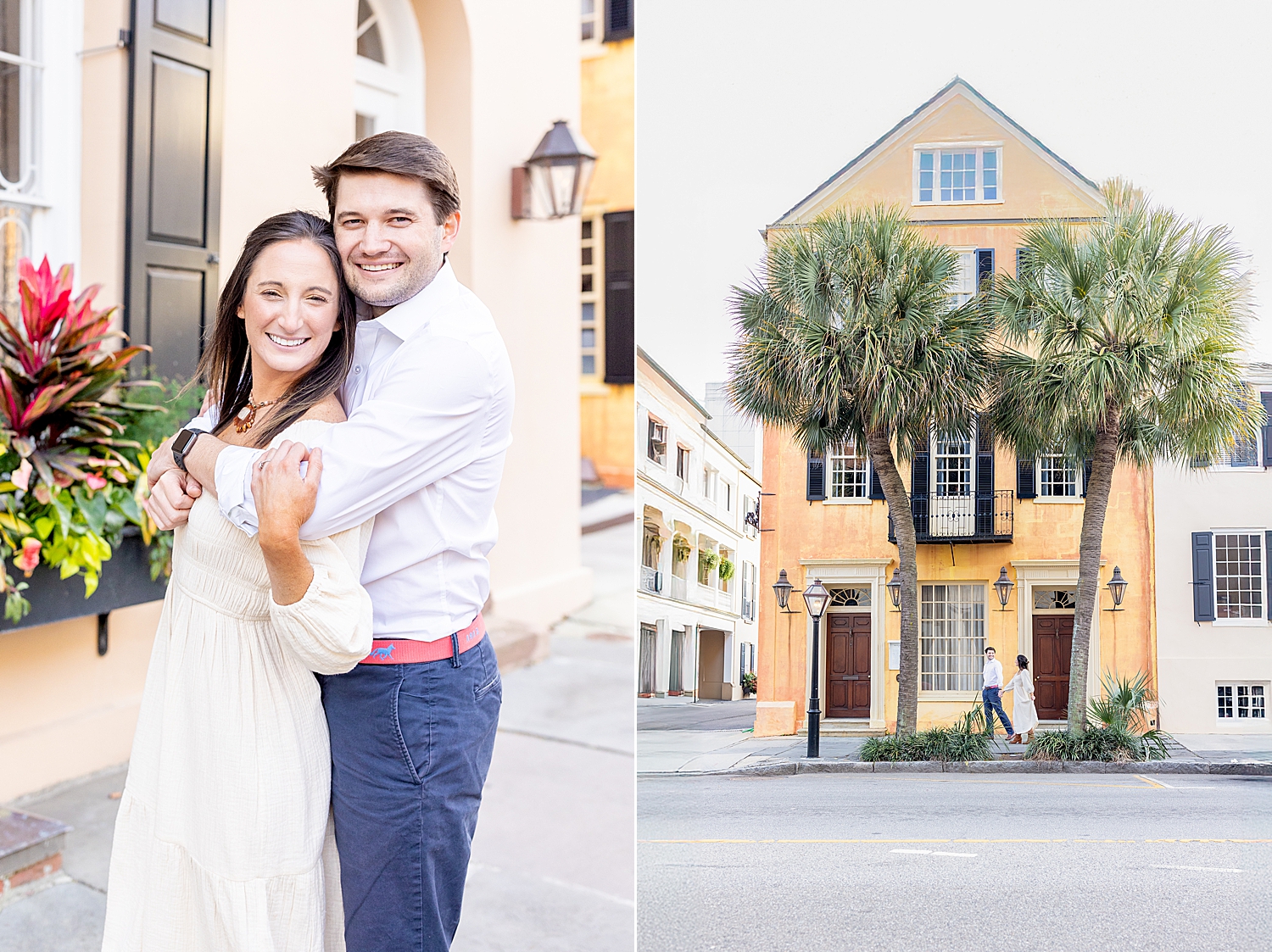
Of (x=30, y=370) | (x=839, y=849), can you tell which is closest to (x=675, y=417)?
(x=839, y=849)

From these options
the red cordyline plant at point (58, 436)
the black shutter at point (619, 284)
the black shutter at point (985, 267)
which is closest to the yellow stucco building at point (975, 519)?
the black shutter at point (985, 267)

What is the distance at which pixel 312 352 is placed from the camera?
61.8 inches

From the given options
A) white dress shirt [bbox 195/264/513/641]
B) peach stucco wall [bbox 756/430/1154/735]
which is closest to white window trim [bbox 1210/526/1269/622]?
peach stucco wall [bbox 756/430/1154/735]

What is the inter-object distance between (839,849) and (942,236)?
3.70ft

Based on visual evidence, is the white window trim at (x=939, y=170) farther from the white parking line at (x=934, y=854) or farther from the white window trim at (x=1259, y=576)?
the white parking line at (x=934, y=854)

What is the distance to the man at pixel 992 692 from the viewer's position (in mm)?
1869

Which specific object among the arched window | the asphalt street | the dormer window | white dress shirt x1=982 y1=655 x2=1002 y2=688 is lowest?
the asphalt street

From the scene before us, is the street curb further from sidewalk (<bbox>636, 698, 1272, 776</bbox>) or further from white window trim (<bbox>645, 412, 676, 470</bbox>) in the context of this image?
white window trim (<bbox>645, 412, 676, 470</bbox>)

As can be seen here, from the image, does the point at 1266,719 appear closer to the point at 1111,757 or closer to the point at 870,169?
the point at 1111,757

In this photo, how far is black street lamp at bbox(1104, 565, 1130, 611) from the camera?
185 centimetres

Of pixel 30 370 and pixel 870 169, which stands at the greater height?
pixel 870 169

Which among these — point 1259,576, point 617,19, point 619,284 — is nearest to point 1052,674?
point 1259,576

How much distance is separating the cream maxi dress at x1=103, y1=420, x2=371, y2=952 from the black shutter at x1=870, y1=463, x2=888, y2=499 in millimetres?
917

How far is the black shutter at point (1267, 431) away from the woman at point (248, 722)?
5.02 feet
